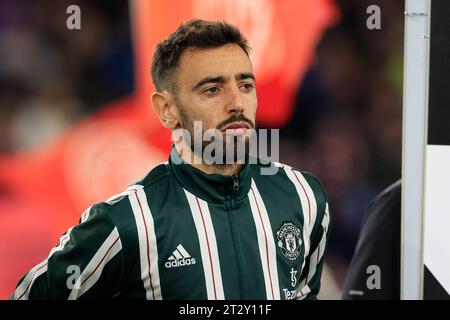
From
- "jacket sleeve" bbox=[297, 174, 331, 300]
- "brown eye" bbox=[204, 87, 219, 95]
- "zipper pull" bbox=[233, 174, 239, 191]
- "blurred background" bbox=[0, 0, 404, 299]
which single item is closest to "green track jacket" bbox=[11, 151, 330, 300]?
"zipper pull" bbox=[233, 174, 239, 191]

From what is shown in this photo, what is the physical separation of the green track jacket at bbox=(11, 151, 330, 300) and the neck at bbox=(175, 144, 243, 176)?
26 millimetres

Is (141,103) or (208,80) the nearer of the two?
(208,80)

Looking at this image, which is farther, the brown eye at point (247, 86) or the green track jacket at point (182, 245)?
the brown eye at point (247, 86)

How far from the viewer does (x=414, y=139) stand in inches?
82.6

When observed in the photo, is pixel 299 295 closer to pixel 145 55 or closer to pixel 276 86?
pixel 276 86

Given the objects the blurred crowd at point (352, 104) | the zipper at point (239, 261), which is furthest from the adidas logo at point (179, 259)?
the blurred crowd at point (352, 104)

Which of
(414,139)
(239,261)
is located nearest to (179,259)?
(239,261)

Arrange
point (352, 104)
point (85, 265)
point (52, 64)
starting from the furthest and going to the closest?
point (352, 104) → point (52, 64) → point (85, 265)

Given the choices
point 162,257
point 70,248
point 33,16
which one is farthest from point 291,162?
point 33,16

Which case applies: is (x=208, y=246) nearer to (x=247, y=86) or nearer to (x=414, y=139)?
(x=247, y=86)

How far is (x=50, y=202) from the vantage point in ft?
6.50

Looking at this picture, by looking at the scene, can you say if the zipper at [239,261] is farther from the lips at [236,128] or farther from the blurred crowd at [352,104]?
the blurred crowd at [352,104]

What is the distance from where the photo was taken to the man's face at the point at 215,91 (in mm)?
1593

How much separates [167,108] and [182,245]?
39 cm
